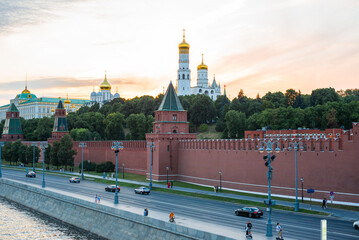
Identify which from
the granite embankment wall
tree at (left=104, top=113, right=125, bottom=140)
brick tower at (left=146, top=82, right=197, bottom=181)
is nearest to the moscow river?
the granite embankment wall

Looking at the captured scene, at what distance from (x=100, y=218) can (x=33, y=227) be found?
30.4ft

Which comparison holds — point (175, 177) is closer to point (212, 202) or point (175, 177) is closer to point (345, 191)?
point (212, 202)

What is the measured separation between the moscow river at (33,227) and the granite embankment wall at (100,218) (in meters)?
0.73

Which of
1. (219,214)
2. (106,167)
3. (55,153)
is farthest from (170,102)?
(219,214)

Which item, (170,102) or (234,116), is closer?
(170,102)

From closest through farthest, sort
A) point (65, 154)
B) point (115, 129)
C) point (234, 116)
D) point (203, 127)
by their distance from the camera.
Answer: point (65, 154) < point (234, 116) < point (115, 129) < point (203, 127)

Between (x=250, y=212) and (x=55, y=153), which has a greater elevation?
(x=55, y=153)

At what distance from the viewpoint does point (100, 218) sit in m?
42.7

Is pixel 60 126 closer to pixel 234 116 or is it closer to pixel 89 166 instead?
pixel 89 166

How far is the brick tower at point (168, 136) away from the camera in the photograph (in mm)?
71938

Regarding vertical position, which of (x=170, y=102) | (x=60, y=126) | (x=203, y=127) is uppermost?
(x=170, y=102)

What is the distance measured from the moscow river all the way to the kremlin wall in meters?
19.2

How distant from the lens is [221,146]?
6334 centimetres

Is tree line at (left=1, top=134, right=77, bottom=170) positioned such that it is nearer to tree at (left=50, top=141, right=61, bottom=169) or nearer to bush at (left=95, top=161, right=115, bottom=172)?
tree at (left=50, top=141, right=61, bottom=169)
